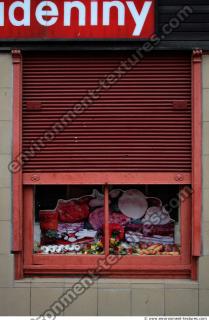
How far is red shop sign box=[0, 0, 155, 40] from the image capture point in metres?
8.82

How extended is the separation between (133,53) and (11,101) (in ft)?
6.30

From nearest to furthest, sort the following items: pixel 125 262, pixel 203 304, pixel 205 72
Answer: pixel 203 304
pixel 205 72
pixel 125 262

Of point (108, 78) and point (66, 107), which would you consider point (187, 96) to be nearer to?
point (108, 78)

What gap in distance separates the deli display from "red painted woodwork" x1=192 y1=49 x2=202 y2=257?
0.41 m

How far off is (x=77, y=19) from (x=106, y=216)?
9.57 feet

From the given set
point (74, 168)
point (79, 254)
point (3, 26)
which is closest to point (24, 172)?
point (74, 168)

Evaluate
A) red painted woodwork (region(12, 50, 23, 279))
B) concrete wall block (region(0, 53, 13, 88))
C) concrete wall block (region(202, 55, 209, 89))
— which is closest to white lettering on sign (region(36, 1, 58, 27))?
A: red painted woodwork (region(12, 50, 23, 279))

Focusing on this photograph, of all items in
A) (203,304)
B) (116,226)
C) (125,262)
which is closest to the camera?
(203,304)

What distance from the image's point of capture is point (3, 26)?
29.1ft

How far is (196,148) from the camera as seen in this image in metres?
8.73

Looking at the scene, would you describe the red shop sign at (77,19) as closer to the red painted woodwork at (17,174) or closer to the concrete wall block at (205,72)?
the red painted woodwork at (17,174)

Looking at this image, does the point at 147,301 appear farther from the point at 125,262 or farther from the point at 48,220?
the point at 48,220

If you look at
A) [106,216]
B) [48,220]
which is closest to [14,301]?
[48,220]

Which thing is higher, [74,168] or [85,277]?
[74,168]
